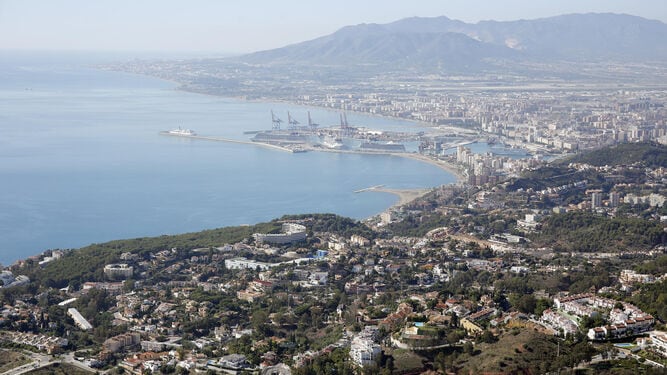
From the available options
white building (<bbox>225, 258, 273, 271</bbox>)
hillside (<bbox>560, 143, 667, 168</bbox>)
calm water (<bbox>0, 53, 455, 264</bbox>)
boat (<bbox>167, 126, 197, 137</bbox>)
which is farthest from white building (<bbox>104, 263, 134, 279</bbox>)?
boat (<bbox>167, 126, 197, 137</bbox>)

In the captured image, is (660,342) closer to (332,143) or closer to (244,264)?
(244,264)

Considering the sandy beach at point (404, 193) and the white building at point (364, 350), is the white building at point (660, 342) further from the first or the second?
the sandy beach at point (404, 193)

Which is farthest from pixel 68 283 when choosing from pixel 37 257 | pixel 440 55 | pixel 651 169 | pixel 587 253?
pixel 440 55

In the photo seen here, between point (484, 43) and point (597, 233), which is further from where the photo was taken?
point (484, 43)

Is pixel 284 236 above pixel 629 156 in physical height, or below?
below

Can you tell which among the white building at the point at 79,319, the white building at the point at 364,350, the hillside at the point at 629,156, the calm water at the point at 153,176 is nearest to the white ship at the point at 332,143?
the calm water at the point at 153,176

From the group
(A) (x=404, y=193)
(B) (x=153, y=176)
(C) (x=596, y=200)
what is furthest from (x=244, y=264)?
(B) (x=153, y=176)

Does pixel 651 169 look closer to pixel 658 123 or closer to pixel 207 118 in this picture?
pixel 658 123
